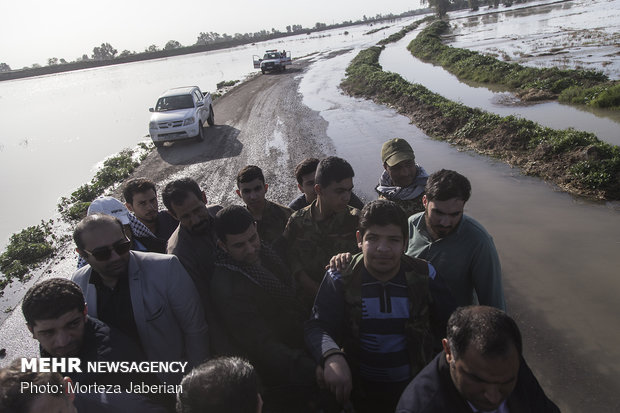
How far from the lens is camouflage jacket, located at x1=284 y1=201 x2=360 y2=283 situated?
356 centimetres

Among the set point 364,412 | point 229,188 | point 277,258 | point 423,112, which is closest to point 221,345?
point 277,258

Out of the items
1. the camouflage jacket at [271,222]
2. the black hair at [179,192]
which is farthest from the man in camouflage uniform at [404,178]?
the black hair at [179,192]

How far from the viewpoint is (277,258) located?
317 centimetres

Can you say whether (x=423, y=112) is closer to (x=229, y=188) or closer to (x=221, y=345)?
(x=229, y=188)

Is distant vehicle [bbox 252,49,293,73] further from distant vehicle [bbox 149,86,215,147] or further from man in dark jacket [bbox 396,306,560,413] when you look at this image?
man in dark jacket [bbox 396,306,560,413]

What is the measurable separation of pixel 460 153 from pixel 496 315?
10338 mm

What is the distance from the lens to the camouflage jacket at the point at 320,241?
3.56 m

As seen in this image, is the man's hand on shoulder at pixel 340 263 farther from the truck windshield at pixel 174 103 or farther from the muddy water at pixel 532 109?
the truck windshield at pixel 174 103

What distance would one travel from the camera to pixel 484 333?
161 cm

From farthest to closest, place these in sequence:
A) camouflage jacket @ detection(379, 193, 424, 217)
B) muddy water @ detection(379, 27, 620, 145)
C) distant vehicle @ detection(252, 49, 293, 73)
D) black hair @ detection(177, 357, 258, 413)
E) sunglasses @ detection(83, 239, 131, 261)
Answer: distant vehicle @ detection(252, 49, 293, 73), muddy water @ detection(379, 27, 620, 145), camouflage jacket @ detection(379, 193, 424, 217), sunglasses @ detection(83, 239, 131, 261), black hair @ detection(177, 357, 258, 413)

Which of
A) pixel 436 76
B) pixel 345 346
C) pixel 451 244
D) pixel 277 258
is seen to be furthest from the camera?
pixel 436 76

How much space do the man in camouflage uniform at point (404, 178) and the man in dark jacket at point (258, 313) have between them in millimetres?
1633

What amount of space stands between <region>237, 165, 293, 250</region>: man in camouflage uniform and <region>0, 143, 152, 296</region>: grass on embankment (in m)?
5.78

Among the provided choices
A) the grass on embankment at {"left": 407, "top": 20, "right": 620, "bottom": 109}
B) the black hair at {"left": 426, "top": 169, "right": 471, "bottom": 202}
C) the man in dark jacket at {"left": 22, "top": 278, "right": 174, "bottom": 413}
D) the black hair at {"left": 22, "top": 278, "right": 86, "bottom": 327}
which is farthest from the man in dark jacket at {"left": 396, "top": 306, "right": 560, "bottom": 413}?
the grass on embankment at {"left": 407, "top": 20, "right": 620, "bottom": 109}
